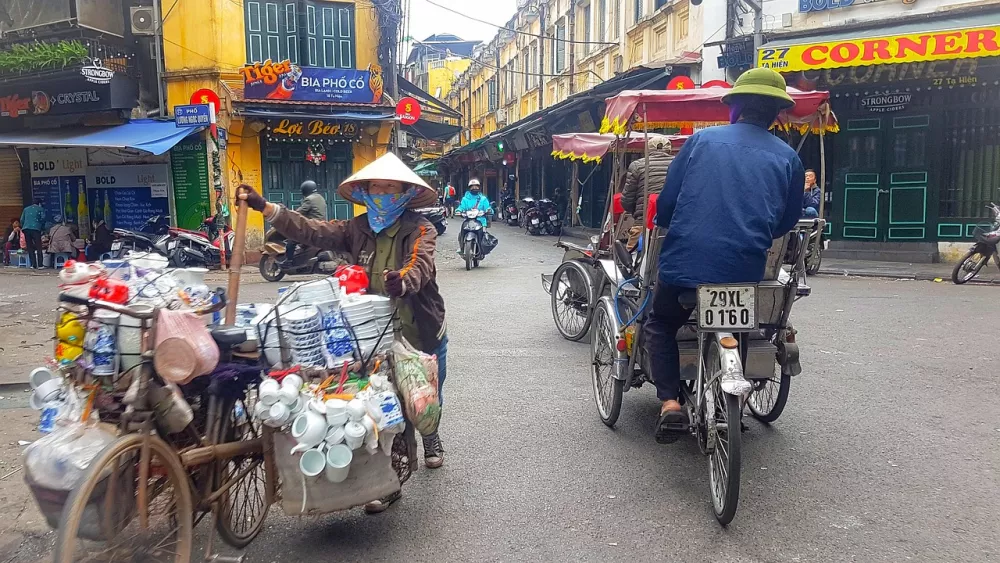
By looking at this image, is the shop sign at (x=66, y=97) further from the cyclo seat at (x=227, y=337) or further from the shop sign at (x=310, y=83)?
the cyclo seat at (x=227, y=337)

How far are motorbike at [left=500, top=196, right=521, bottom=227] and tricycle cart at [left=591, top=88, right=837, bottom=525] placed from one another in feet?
75.3

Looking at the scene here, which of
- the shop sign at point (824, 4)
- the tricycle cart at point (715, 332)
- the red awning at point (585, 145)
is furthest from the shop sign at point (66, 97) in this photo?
the shop sign at point (824, 4)

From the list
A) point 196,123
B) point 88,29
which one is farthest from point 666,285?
point 88,29

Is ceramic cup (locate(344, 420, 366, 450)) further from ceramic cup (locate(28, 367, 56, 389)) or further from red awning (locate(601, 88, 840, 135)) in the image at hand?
red awning (locate(601, 88, 840, 135))

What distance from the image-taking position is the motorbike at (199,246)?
1366 cm

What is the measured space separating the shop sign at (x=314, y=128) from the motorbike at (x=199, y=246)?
2773mm

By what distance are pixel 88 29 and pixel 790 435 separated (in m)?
16.7

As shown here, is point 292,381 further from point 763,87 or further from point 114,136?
point 114,136

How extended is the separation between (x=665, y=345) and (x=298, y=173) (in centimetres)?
1512

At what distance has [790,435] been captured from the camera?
465 centimetres

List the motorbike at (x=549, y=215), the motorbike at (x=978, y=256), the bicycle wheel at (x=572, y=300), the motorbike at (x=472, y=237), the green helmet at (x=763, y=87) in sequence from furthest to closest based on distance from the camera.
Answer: the motorbike at (x=549, y=215) → the motorbike at (x=472, y=237) → the motorbike at (x=978, y=256) → the bicycle wheel at (x=572, y=300) → the green helmet at (x=763, y=87)

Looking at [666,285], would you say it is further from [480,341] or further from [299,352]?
[480,341]

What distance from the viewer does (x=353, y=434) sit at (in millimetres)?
2900

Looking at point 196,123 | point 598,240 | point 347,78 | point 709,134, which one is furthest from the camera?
point 347,78
